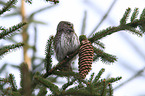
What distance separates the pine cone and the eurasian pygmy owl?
33.2 inches

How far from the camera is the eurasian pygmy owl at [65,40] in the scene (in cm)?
272

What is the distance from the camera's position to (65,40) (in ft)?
9.05

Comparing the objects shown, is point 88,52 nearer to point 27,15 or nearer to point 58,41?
point 58,41

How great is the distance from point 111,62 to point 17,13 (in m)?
2.76

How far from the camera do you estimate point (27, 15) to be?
398cm

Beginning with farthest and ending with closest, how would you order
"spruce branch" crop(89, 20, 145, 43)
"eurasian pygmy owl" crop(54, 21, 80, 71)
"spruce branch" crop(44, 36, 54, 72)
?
"eurasian pygmy owl" crop(54, 21, 80, 71), "spruce branch" crop(89, 20, 145, 43), "spruce branch" crop(44, 36, 54, 72)

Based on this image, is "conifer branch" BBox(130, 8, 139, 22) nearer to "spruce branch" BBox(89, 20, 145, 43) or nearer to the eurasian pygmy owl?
"spruce branch" BBox(89, 20, 145, 43)

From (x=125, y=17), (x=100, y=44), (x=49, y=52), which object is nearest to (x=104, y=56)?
(x=100, y=44)

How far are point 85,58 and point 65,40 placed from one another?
1.00 metres

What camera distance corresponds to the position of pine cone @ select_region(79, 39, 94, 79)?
177 centimetres

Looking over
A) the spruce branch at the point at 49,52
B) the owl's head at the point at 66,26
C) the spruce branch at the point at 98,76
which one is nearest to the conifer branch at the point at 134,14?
the spruce branch at the point at 98,76

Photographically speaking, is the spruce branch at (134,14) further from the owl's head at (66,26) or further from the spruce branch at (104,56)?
the owl's head at (66,26)

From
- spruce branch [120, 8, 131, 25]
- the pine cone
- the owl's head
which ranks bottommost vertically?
the pine cone

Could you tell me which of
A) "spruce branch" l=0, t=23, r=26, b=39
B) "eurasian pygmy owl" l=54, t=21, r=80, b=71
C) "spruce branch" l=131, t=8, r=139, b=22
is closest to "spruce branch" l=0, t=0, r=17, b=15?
"spruce branch" l=0, t=23, r=26, b=39
